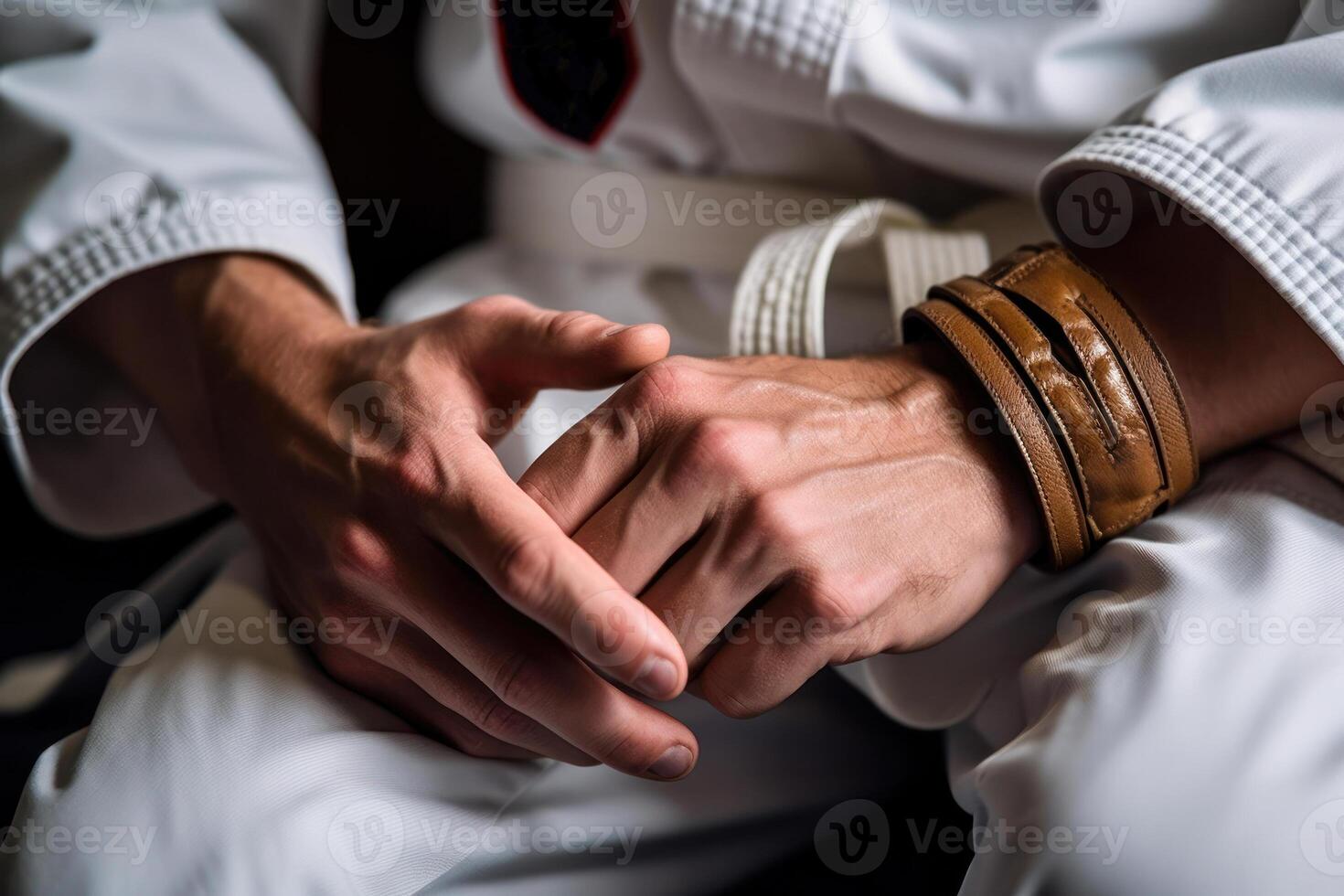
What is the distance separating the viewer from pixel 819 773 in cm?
60

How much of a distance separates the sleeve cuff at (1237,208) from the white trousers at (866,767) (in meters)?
0.10

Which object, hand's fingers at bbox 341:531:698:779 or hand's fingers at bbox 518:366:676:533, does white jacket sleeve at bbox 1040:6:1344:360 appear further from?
hand's fingers at bbox 341:531:698:779

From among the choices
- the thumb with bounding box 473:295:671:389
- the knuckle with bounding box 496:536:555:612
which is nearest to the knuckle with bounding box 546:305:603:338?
the thumb with bounding box 473:295:671:389

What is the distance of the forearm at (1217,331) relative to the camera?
0.47 m

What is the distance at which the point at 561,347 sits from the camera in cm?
47

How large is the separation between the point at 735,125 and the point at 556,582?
39 centimetres

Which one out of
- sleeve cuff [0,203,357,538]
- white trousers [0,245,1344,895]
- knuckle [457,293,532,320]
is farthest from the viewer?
sleeve cuff [0,203,357,538]

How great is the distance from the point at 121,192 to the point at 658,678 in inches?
20.3

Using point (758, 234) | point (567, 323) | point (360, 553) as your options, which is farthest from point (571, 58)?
point (360, 553)

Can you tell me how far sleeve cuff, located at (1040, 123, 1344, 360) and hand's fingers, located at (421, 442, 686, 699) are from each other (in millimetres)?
315

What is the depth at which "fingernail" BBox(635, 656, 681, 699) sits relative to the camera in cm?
41

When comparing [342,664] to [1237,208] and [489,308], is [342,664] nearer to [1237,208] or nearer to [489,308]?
[489,308]

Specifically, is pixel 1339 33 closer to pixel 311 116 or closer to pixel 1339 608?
pixel 1339 608

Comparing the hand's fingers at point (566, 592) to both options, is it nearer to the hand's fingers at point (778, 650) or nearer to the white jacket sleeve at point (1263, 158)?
the hand's fingers at point (778, 650)
